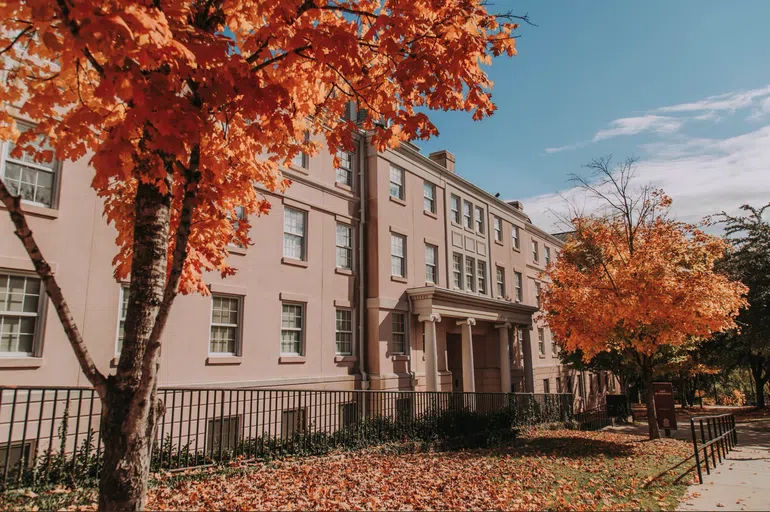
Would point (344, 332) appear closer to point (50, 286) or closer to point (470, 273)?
point (470, 273)

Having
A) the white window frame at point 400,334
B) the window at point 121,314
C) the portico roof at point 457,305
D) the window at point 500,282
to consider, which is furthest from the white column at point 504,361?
the window at point 121,314

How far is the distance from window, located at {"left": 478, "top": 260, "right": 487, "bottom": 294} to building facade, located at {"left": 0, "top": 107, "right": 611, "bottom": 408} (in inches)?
2.8

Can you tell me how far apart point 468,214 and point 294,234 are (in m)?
13.1

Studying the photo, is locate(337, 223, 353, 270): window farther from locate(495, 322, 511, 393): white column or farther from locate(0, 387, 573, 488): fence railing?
locate(495, 322, 511, 393): white column

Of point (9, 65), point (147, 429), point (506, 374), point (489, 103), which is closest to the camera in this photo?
point (147, 429)

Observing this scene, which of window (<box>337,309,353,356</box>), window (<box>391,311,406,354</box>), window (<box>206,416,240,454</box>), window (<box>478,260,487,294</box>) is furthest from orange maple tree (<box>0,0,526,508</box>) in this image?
window (<box>478,260,487,294</box>)

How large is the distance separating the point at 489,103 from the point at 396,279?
1488cm

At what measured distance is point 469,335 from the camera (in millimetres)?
22641

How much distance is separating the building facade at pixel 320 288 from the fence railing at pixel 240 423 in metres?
0.69

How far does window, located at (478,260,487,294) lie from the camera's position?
27.9 meters

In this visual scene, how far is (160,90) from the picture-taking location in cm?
428

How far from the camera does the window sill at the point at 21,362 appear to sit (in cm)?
967

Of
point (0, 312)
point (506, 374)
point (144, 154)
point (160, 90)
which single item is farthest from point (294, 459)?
point (506, 374)

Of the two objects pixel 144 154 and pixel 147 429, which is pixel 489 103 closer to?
pixel 144 154
